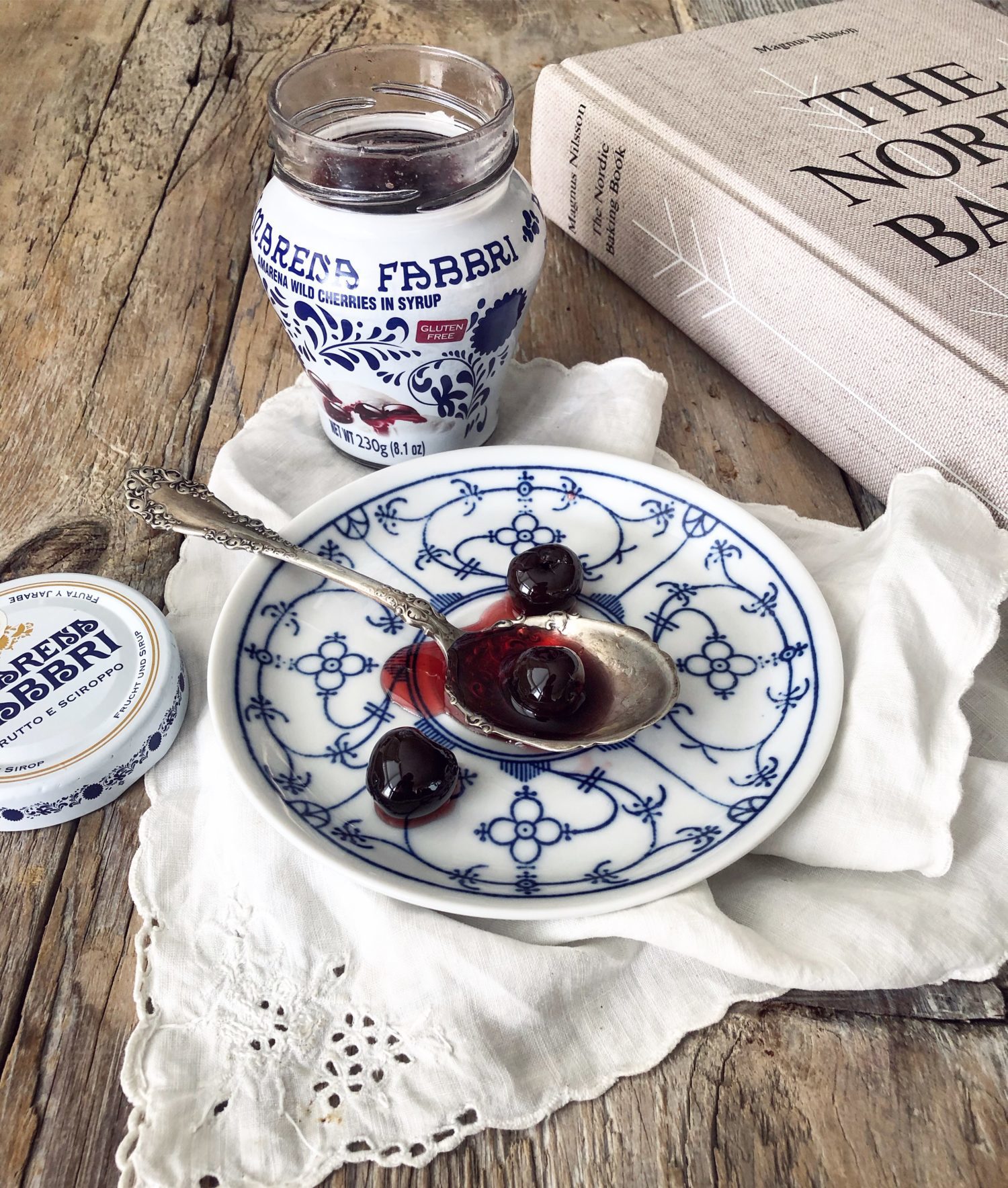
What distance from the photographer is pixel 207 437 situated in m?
0.96

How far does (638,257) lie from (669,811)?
0.61 metres

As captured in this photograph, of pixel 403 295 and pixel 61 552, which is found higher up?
pixel 403 295

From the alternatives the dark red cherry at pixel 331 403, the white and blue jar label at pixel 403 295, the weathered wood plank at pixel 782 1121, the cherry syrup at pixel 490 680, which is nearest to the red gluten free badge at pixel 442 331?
the white and blue jar label at pixel 403 295

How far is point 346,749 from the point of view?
2.28 feet

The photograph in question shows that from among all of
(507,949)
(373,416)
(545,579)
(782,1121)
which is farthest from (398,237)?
(782,1121)

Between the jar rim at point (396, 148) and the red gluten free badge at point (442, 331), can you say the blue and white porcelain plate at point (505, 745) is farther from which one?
the jar rim at point (396, 148)

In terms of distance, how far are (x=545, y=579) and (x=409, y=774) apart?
0.60 feet

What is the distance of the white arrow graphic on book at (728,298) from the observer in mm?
838

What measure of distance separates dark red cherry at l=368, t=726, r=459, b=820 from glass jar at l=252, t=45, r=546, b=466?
1.04ft

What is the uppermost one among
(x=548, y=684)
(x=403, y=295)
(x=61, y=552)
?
(x=403, y=295)

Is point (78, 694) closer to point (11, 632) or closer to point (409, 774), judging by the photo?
point (11, 632)

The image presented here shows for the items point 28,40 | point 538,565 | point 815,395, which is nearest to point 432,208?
point 538,565

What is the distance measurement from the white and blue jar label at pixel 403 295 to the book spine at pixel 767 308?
0.20 meters

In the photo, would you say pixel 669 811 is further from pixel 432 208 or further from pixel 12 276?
pixel 12 276
